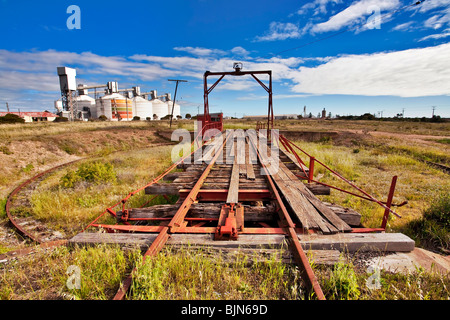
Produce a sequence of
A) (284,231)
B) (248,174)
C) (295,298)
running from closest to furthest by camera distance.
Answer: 1. (295,298)
2. (284,231)
3. (248,174)

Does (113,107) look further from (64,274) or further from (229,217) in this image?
(64,274)

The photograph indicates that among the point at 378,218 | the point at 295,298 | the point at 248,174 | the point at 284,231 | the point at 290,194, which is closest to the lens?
the point at 295,298

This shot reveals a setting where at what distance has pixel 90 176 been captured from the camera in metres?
7.57

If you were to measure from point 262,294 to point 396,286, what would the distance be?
1294mm

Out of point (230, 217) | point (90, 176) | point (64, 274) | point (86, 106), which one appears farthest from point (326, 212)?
point (86, 106)

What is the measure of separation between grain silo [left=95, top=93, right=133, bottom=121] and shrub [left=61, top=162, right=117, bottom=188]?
2320 inches

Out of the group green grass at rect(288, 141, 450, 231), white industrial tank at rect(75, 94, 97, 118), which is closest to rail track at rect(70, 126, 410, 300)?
green grass at rect(288, 141, 450, 231)

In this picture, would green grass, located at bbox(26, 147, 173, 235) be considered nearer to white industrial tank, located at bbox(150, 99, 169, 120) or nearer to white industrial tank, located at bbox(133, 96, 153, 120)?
white industrial tank, located at bbox(133, 96, 153, 120)

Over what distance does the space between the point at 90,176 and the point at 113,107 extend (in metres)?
61.8

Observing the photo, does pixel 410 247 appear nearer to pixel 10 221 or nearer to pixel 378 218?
pixel 378 218

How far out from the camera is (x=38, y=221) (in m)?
5.20

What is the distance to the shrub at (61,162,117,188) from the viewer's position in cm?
730

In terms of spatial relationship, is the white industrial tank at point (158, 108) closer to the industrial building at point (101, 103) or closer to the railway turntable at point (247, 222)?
the industrial building at point (101, 103)
